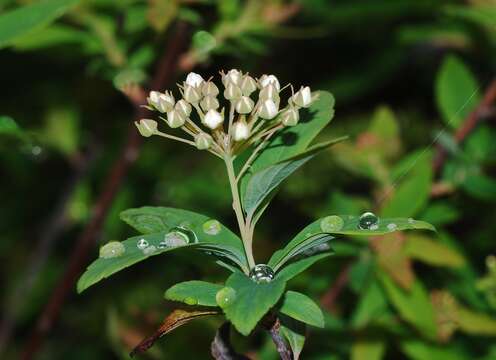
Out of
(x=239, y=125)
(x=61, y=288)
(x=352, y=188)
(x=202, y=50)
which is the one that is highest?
(x=239, y=125)

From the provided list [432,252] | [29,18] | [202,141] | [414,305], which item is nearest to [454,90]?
[432,252]

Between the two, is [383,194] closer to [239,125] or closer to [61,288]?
[61,288]

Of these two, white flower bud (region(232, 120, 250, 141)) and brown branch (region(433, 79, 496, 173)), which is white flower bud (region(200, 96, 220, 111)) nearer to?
white flower bud (region(232, 120, 250, 141))

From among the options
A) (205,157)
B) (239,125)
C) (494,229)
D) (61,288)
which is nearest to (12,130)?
(239,125)

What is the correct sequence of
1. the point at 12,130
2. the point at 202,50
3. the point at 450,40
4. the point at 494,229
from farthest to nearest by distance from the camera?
the point at 450,40 → the point at 494,229 → the point at 202,50 → the point at 12,130

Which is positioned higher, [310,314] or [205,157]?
[310,314]

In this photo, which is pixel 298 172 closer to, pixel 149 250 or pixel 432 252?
pixel 432 252

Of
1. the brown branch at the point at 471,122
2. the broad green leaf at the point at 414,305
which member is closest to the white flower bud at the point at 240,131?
the broad green leaf at the point at 414,305
